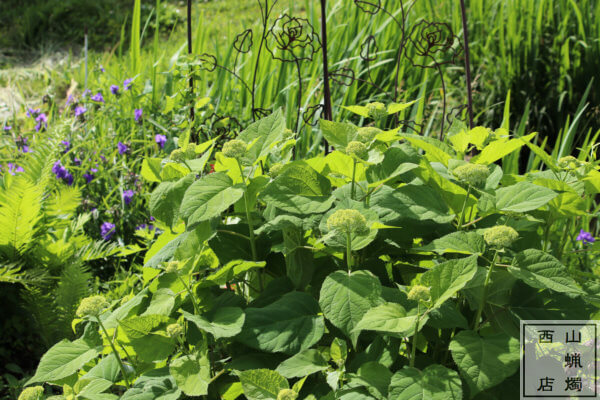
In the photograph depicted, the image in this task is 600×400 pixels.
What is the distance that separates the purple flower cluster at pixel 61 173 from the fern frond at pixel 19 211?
47 cm

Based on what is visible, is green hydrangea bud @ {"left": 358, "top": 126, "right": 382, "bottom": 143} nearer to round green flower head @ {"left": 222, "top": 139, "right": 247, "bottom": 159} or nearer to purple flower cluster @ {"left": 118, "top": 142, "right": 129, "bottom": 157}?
round green flower head @ {"left": 222, "top": 139, "right": 247, "bottom": 159}

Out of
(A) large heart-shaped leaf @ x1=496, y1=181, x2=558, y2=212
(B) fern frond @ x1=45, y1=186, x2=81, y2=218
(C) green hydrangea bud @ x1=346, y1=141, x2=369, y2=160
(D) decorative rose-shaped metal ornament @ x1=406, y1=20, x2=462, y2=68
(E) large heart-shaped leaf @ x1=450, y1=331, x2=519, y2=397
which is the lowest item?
(B) fern frond @ x1=45, y1=186, x2=81, y2=218

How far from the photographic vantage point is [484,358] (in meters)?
0.89

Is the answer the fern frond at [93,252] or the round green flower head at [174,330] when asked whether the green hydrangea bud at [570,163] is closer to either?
the round green flower head at [174,330]

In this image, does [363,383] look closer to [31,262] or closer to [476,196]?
[476,196]

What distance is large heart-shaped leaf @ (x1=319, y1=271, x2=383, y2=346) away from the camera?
3.05 feet

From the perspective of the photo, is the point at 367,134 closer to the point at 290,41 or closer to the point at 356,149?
the point at 356,149

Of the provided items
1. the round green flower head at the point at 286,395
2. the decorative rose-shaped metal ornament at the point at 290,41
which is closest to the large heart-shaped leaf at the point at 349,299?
the round green flower head at the point at 286,395

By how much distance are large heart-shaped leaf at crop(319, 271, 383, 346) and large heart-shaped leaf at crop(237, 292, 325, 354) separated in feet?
0.21

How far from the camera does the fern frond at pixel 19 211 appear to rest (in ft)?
6.31

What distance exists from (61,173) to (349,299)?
191 centimetres

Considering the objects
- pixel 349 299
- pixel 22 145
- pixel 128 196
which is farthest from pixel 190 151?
pixel 22 145

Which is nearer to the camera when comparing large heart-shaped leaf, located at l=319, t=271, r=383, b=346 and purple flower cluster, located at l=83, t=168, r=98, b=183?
large heart-shaped leaf, located at l=319, t=271, r=383, b=346
